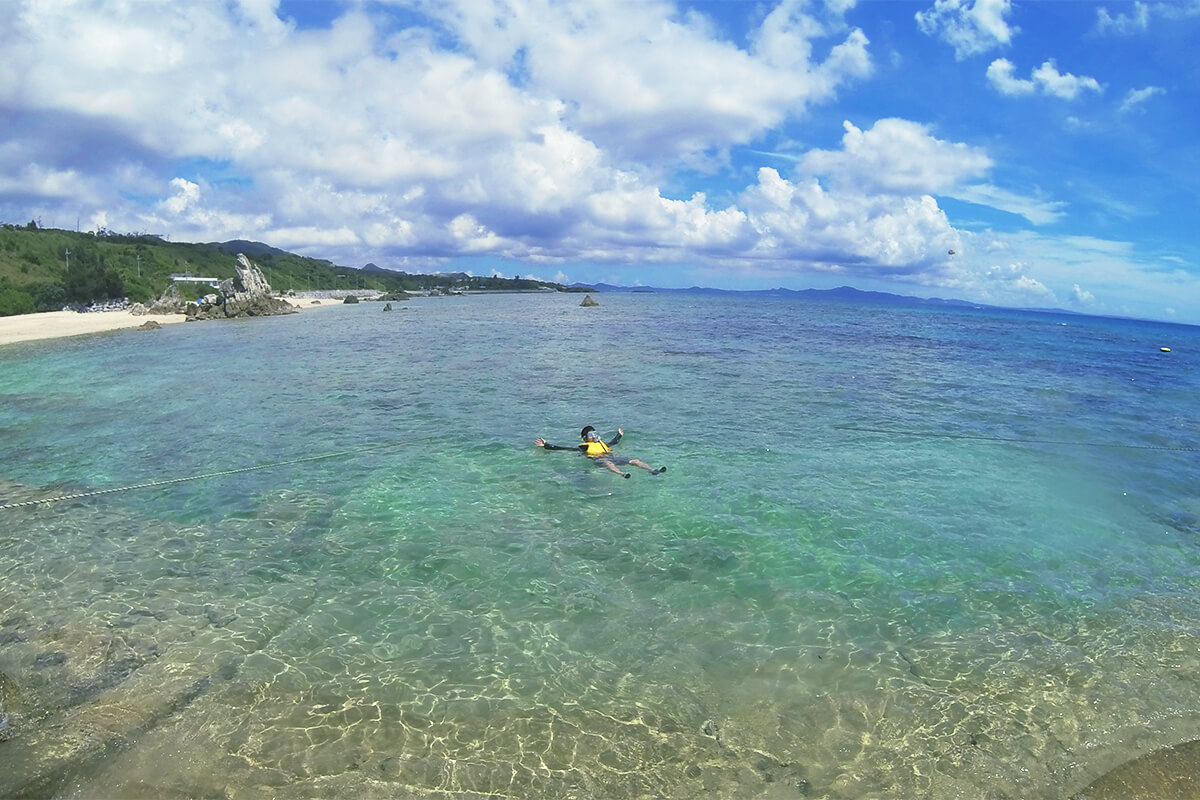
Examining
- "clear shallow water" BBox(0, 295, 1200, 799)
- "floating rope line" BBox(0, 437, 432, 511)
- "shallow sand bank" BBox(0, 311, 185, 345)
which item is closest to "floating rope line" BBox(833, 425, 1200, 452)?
"clear shallow water" BBox(0, 295, 1200, 799)

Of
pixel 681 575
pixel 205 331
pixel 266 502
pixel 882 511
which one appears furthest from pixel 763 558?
pixel 205 331

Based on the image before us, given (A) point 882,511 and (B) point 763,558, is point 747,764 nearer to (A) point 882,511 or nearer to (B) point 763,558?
(B) point 763,558

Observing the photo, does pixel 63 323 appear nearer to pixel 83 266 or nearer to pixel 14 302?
pixel 14 302

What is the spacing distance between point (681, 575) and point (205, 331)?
7355 cm

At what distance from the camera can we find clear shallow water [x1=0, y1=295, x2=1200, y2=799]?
809 centimetres

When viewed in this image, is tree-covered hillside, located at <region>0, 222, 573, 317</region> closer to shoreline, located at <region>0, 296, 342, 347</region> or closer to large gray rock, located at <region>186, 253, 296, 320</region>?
shoreline, located at <region>0, 296, 342, 347</region>

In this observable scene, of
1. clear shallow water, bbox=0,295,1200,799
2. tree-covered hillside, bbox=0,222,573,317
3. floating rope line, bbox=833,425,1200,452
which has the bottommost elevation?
clear shallow water, bbox=0,295,1200,799

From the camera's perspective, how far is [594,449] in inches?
791

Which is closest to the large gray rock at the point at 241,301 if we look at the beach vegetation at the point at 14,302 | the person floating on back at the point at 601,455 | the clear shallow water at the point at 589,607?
the beach vegetation at the point at 14,302

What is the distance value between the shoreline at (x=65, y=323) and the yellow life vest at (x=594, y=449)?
60.7 meters

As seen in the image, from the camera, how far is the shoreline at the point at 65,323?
2324 inches

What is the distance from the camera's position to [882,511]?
16484 mm

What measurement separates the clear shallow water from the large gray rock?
71957 millimetres

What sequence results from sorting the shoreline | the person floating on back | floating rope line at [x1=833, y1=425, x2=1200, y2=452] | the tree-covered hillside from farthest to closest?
the tree-covered hillside
the shoreline
floating rope line at [x1=833, y1=425, x2=1200, y2=452]
the person floating on back
